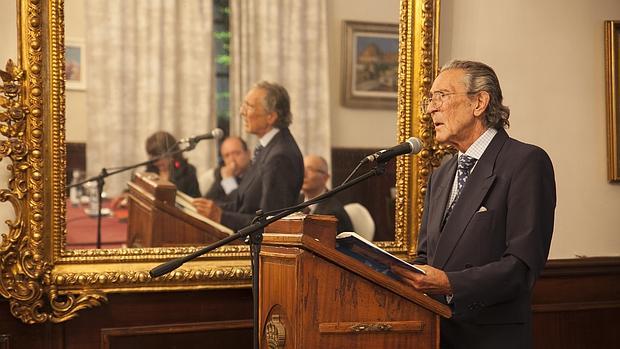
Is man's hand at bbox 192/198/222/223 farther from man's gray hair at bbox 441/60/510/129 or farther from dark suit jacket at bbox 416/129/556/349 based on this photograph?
man's gray hair at bbox 441/60/510/129

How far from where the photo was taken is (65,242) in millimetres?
3885

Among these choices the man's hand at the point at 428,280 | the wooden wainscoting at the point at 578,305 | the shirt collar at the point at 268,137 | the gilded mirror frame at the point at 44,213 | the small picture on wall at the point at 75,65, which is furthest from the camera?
the wooden wainscoting at the point at 578,305

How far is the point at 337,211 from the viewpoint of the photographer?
4363 millimetres

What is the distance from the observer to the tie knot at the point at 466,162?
3586 millimetres

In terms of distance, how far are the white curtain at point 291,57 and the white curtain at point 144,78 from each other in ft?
0.45

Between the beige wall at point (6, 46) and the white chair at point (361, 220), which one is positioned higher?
the beige wall at point (6, 46)

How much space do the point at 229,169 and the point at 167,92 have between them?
1.47 ft

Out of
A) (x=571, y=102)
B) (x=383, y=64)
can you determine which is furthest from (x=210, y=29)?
(x=571, y=102)

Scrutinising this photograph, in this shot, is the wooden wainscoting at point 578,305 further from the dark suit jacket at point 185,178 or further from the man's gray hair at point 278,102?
the dark suit jacket at point 185,178

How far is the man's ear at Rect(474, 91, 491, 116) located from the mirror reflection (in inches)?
37.1

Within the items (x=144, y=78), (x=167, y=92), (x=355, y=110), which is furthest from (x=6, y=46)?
(x=355, y=110)

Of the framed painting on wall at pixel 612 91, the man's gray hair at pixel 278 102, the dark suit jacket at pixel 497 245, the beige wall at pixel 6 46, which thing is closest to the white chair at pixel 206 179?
the man's gray hair at pixel 278 102

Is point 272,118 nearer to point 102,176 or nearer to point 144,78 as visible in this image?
point 144,78

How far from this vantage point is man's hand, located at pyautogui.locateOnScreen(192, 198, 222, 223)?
412cm
